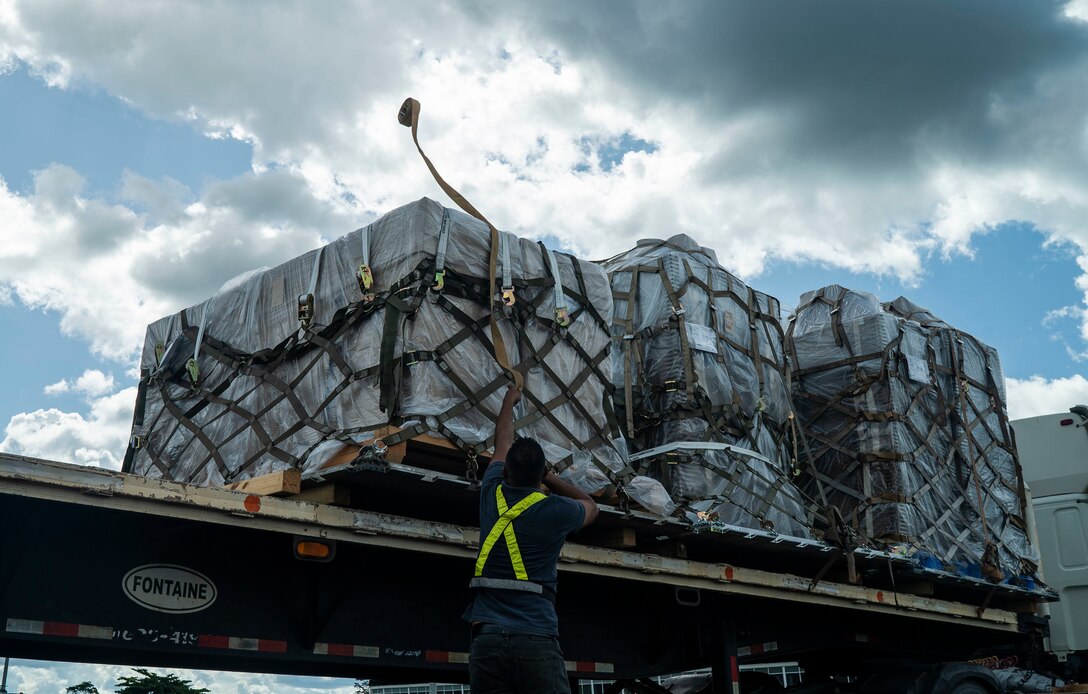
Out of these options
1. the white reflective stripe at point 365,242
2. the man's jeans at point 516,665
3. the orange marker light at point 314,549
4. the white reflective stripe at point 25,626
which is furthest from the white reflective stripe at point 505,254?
the white reflective stripe at point 25,626

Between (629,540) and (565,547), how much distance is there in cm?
53

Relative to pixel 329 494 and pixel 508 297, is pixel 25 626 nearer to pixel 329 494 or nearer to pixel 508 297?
pixel 329 494

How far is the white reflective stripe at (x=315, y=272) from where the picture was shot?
5723 mm

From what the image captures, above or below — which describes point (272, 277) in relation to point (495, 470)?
above

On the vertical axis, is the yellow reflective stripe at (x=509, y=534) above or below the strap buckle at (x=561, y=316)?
below

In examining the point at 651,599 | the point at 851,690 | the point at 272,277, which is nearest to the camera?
the point at 272,277

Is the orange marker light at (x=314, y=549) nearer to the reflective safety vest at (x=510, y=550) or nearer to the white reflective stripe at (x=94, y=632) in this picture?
the white reflective stripe at (x=94, y=632)

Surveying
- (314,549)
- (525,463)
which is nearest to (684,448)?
(314,549)

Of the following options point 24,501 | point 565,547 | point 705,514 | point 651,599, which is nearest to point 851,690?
point 651,599

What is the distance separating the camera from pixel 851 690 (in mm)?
8117

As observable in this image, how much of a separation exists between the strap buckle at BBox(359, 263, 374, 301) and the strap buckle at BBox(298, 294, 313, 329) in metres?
0.37

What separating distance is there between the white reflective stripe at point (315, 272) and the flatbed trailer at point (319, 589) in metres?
1.33

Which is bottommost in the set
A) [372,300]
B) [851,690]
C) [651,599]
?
[851,690]

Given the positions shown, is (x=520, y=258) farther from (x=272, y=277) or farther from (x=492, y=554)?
(x=492, y=554)
